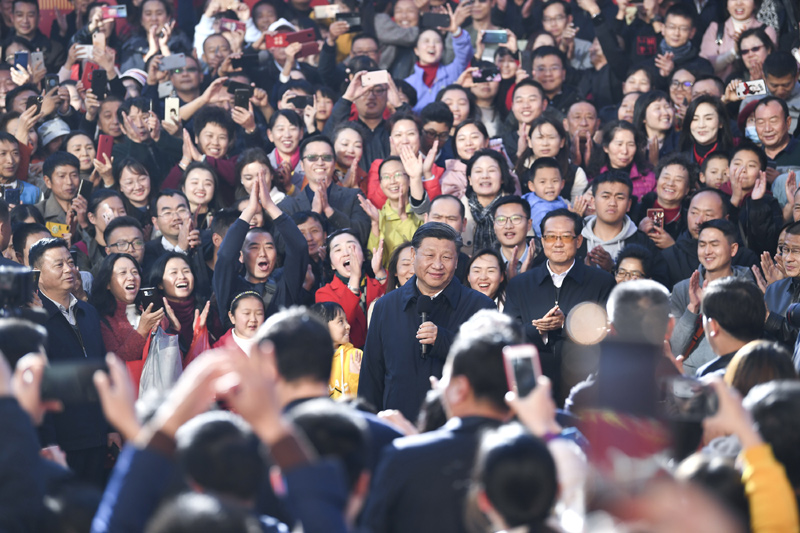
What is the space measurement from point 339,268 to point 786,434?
13.5 ft

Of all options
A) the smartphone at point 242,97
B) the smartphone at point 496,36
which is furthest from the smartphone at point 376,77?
the smartphone at point 496,36

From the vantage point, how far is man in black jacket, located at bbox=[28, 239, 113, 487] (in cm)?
534

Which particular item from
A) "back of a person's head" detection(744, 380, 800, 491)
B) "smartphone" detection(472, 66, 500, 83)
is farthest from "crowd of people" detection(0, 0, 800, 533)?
"smartphone" detection(472, 66, 500, 83)

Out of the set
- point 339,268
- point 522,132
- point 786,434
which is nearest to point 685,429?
point 786,434

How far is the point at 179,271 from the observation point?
6359 mm

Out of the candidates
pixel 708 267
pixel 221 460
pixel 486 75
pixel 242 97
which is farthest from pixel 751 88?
pixel 221 460

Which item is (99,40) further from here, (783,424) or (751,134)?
(783,424)

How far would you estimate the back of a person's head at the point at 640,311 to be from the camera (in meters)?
3.63

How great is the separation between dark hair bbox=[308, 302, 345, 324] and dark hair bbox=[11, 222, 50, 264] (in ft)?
6.13

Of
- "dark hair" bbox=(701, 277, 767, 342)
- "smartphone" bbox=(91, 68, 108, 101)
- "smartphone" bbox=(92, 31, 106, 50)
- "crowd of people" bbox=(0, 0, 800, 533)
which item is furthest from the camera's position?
"smartphone" bbox=(92, 31, 106, 50)

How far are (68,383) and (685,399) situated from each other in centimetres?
168

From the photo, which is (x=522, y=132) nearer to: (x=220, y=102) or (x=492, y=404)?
(x=220, y=102)

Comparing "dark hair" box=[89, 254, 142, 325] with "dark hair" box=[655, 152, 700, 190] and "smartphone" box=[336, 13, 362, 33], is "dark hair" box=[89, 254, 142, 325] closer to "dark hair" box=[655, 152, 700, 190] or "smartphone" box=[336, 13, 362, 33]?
"dark hair" box=[655, 152, 700, 190]

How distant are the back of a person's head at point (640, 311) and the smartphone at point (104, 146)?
504cm
